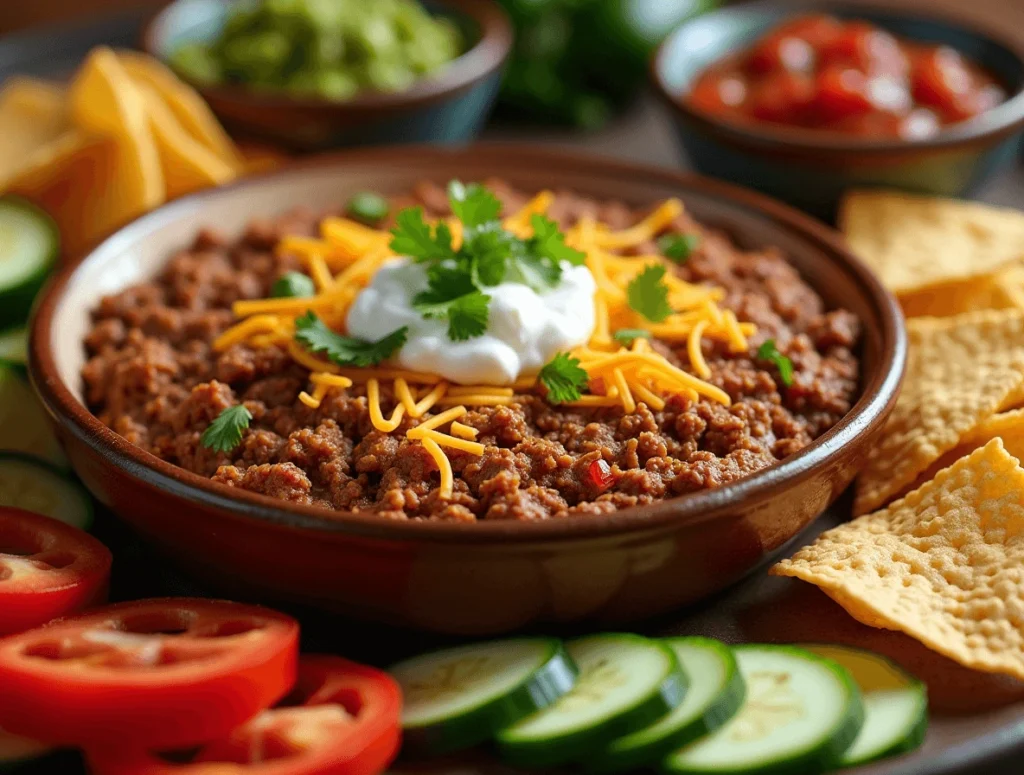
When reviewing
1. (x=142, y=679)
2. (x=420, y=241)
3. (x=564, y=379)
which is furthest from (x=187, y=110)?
(x=142, y=679)

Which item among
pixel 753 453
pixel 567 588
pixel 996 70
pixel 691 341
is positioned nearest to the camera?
pixel 567 588

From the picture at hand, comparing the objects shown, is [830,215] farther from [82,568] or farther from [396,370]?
[82,568]

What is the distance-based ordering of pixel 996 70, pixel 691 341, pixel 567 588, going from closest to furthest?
pixel 567 588
pixel 691 341
pixel 996 70

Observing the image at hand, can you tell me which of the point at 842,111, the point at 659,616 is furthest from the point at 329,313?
the point at 842,111

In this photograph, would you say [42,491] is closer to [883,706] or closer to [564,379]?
[564,379]

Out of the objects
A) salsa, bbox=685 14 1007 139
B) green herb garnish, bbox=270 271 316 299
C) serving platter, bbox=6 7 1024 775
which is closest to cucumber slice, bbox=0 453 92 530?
serving platter, bbox=6 7 1024 775

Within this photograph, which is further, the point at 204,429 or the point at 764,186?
the point at 764,186

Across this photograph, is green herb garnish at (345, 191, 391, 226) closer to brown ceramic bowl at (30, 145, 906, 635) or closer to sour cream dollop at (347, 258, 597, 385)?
sour cream dollop at (347, 258, 597, 385)

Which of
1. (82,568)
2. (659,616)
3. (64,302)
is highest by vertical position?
(64,302)
